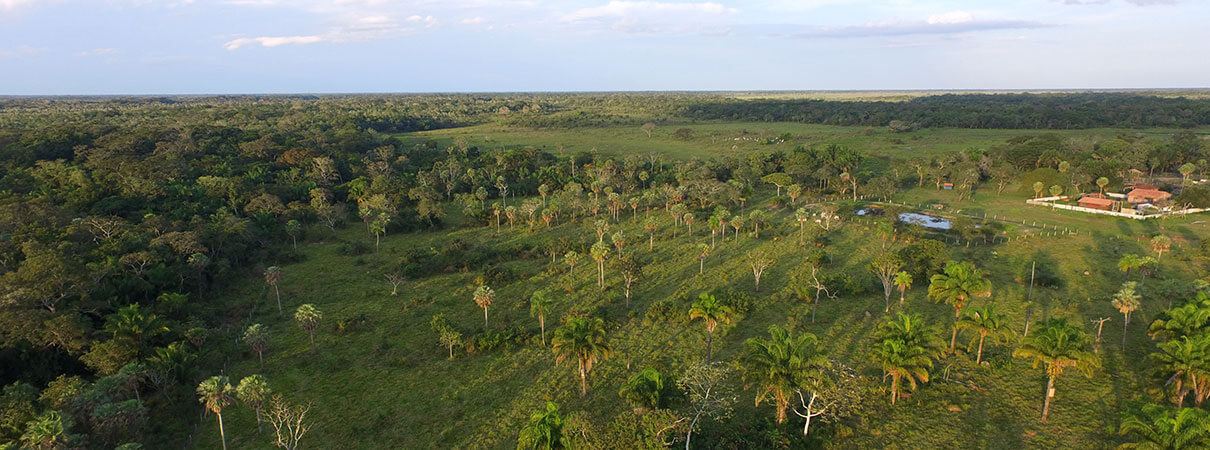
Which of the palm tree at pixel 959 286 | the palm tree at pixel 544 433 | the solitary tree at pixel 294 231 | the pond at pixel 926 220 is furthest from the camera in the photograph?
the pond at pixel 926 220

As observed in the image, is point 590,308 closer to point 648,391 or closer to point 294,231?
point 648,391

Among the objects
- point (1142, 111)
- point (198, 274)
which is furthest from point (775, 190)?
point (1142, 111)

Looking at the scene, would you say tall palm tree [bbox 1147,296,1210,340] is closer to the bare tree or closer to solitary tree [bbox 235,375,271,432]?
the bare tree

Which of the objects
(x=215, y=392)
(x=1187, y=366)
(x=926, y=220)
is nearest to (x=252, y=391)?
(x=215, y=392)

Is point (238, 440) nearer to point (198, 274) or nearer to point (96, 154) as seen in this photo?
point (198, 274)

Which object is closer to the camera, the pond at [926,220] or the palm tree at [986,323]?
the palm tree at [986,323]

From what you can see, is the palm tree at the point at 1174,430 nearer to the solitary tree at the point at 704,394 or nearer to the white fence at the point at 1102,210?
the solitary tree at the point at 704,394

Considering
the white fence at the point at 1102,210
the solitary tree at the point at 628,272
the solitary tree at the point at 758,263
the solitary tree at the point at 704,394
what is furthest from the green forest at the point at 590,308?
the white fence at the point at 1102,210
